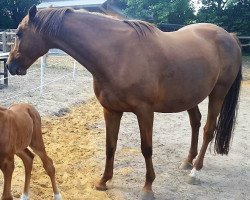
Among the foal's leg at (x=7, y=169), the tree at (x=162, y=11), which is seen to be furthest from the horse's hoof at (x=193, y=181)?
the tree at (x=162, y=11)

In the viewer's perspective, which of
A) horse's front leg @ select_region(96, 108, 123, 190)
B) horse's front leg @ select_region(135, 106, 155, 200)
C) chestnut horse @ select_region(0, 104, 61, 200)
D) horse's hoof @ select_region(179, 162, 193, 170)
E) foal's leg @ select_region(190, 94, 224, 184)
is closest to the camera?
chestnut horse @ select_region(0, 104, 61, 200)

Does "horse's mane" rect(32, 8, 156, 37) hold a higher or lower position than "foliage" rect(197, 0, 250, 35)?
higher

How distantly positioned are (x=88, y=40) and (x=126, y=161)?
6.19 feet

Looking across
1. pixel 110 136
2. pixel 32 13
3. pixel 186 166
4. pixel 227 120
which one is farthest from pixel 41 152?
pixel 227 120

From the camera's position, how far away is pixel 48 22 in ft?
9.68

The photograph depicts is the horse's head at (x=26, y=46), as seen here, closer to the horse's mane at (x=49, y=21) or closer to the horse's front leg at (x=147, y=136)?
the horse's mane at (x=49, y=21)

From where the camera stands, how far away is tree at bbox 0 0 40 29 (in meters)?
22.8

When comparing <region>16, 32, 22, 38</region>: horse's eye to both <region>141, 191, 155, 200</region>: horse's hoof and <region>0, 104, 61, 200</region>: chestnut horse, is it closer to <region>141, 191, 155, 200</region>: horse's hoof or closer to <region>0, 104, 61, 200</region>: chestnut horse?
<region>0, 104, 61, 200</region>: chestnut horse

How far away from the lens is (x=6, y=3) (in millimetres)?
22656

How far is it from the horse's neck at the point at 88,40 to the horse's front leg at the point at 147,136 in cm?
53

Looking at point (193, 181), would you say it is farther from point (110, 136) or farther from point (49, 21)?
point (49, 21)

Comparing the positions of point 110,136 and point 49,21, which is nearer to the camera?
point 49,21

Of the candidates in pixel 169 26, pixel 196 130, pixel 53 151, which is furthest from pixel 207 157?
pixel 169 26

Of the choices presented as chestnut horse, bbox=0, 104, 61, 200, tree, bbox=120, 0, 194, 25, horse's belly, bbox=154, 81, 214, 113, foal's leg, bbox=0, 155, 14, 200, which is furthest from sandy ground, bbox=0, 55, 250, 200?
tree, bbox=120, 0, 194, 25
